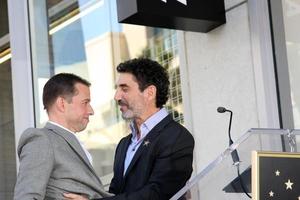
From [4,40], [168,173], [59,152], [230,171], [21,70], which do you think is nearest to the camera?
[230,171]

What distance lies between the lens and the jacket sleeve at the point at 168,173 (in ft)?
10.4

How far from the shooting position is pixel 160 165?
328 centimetres

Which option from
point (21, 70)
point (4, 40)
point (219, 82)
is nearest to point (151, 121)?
point (219, 82)

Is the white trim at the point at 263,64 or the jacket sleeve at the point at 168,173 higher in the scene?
the white trim at the point at 263,64

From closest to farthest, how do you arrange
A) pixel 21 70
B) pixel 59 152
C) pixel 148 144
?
pixel 59 152 < pixel 148 144 < pixel 21 70

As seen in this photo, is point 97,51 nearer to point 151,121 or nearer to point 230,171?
point 151,121

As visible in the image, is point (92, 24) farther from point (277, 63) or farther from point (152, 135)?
point (152, 135)

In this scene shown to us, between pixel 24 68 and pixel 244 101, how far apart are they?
9.45 ft

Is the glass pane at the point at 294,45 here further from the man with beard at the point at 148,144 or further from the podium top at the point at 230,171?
the podium top at the point at 230,171

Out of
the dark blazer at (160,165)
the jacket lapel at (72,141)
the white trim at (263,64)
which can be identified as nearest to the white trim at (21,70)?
the white trim at (263,64)

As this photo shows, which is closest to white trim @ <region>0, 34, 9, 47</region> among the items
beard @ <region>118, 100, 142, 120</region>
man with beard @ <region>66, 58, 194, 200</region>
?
man with beard @ <region>66, 58, 194, 200</region>

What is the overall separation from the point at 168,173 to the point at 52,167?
53 centimetres

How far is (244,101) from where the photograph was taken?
446 centimetres

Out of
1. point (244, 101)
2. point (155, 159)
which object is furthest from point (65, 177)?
point (244, 101)
